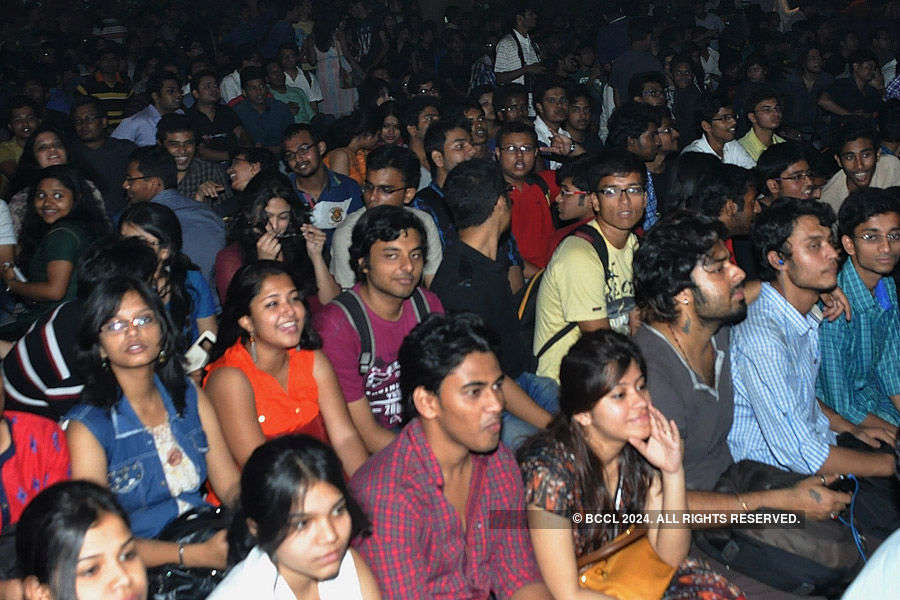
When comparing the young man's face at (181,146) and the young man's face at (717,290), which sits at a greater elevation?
the young man's face at (181,146)

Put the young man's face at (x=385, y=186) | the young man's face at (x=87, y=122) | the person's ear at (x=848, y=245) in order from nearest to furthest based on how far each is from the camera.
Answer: the person's ear at (x=848, y=245) → the young man's face at (x=385, y=186) → the young man's face at (x=87, y=122)

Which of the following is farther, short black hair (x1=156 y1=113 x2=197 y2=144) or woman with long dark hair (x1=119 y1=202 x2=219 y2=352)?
short black hair (x1=156 y1=113 x2=197 y2=144)

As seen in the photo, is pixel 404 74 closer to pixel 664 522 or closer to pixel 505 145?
pixel 505 145

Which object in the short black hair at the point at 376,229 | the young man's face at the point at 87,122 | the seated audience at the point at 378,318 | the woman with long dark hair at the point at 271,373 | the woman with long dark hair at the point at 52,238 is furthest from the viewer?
the young man's face at the point at 87,122

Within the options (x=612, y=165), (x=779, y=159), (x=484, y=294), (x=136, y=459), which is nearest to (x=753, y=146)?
(x=779, y=159)

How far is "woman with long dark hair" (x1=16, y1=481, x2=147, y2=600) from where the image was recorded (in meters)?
2.18

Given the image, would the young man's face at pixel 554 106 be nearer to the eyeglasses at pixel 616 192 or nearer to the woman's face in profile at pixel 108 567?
the eyeglasses at pixel 616 192

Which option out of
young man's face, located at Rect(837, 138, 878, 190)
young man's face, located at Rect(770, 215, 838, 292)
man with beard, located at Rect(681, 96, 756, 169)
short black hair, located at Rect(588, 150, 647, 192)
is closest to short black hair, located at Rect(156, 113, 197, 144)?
short black hair, located at Rect(588, 150, 647, 192)

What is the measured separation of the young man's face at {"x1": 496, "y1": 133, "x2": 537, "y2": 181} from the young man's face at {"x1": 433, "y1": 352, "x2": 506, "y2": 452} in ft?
9.82

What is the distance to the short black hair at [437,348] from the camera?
2.80 metres

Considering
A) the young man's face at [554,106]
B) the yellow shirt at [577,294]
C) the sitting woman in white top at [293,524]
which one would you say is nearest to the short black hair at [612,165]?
the yellow shirt at [577,294]

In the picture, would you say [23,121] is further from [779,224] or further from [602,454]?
[602,454]

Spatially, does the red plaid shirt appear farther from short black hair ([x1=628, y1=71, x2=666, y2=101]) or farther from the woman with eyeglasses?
short black hair ([x1=628, y1=71, x2=666, y2=101])

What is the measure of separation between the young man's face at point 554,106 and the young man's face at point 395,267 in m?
4.02
